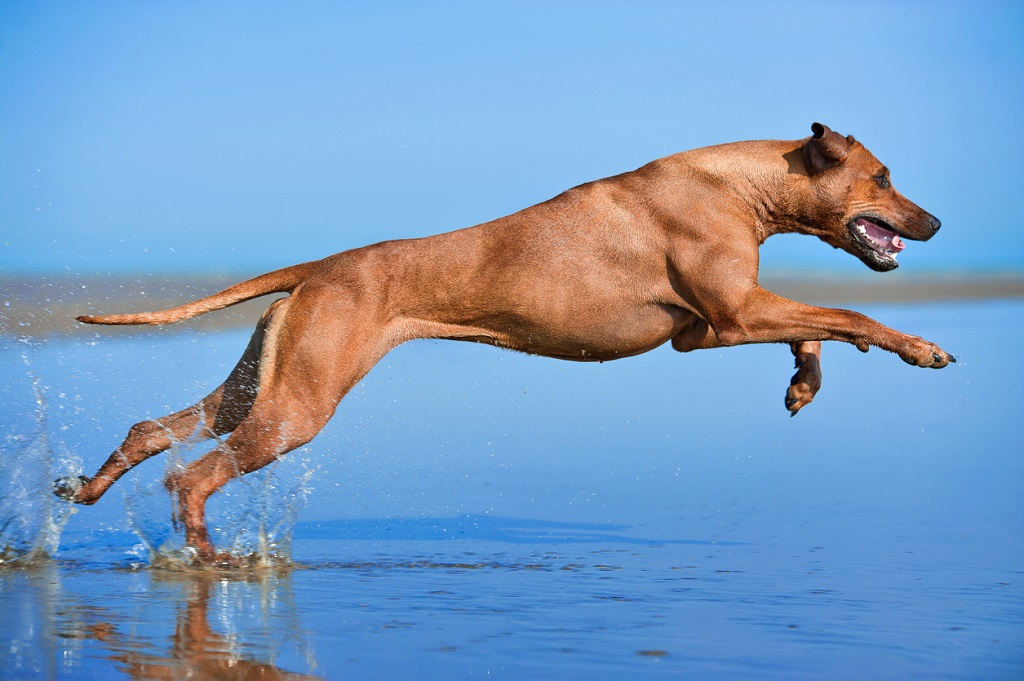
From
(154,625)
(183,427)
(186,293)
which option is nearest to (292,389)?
(183,427)

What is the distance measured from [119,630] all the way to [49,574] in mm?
1546

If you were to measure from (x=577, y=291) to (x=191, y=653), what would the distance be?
3022 millimetres

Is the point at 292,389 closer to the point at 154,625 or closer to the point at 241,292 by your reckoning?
the point at 241,292

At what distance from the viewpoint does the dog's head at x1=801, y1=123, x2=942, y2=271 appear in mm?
6961

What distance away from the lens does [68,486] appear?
708 centimetres

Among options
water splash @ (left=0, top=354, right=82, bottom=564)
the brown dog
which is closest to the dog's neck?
the brown dog

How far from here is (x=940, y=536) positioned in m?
7.19

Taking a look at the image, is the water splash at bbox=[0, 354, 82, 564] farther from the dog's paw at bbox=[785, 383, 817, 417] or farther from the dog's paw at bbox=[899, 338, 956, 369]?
the dog's paw at bbox=[899, 338, 956, 369]

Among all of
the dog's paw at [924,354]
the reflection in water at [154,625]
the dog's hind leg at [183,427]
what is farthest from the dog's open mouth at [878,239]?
the reflection in water at [154,625]

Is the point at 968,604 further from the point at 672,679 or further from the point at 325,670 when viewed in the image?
the point at 325,670

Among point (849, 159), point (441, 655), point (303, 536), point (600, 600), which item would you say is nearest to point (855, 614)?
point (600, 600)

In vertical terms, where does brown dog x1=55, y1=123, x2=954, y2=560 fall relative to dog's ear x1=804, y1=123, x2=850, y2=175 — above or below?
below

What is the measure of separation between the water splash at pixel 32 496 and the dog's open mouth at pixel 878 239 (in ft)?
14.6

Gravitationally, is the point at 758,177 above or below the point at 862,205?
above
